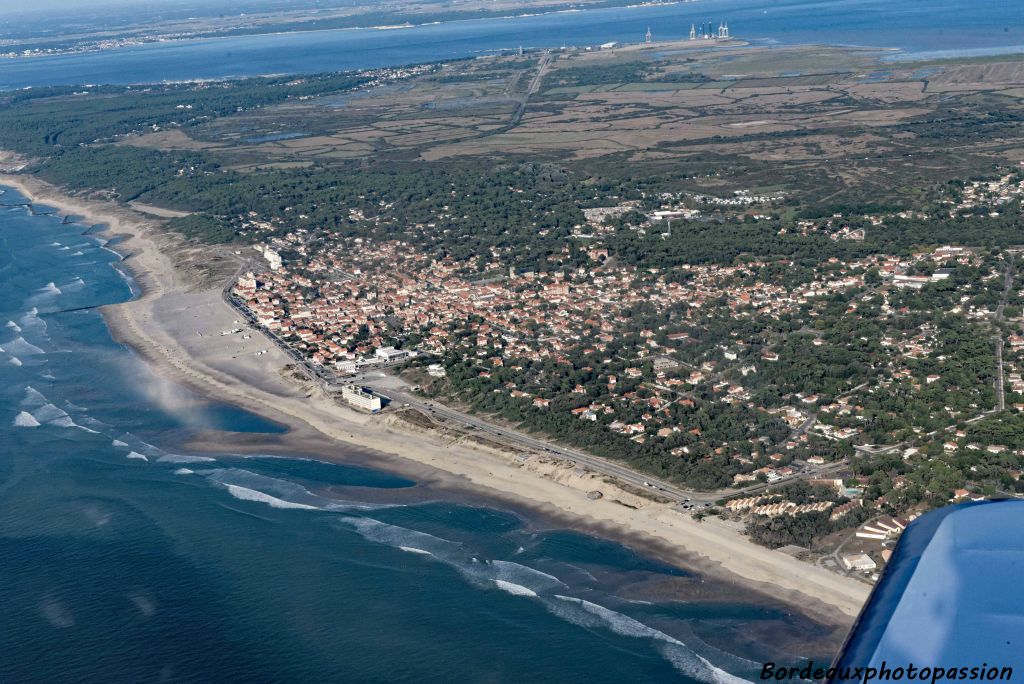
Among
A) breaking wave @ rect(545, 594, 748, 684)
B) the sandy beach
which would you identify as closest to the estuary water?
the sandy beach

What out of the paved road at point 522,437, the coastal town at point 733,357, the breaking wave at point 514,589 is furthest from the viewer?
the paved road at point 522,437

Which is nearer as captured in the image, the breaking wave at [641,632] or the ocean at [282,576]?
the breaking wave at [641,632]

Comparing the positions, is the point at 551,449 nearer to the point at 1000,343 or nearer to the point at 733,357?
the point at 733,357

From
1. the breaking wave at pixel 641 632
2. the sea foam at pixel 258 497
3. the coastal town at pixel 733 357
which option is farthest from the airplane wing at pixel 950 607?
the sea foam at pixel 258 497

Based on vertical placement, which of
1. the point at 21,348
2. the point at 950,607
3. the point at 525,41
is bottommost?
the point at 21,348

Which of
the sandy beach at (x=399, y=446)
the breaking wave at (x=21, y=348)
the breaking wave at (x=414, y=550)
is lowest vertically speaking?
the breaking wave at (x=414, y=550)

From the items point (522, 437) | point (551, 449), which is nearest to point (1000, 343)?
point (551, 449)

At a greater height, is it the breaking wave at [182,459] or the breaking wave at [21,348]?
the breaking wave at [21,348]

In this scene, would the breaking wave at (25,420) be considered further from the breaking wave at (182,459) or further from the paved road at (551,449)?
the paved road at (551,449)
